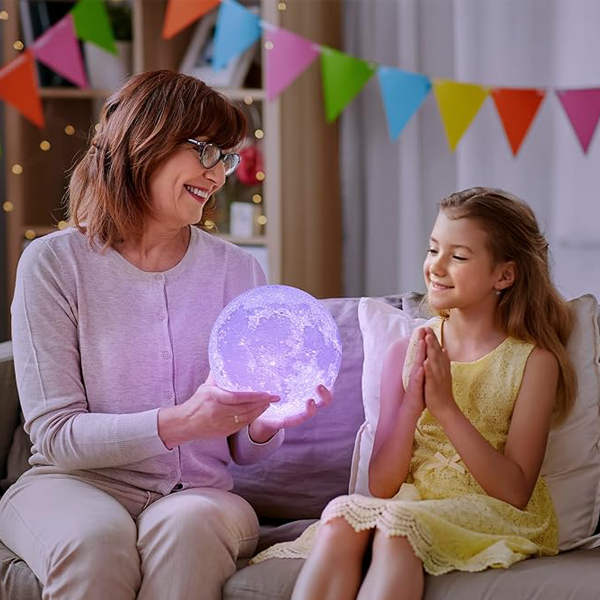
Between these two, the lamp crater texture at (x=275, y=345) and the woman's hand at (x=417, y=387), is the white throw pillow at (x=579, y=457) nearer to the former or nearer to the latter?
the woman's hand at (x=417, y=387)

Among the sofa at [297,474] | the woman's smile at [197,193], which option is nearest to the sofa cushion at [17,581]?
the sofa at [297,474]

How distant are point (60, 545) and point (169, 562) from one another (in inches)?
7.1

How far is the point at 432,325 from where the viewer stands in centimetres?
215

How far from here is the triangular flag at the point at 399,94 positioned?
11.3 feet

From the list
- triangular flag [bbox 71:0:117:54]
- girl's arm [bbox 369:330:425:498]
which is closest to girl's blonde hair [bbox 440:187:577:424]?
girl's arm [bbox 369:330:425:498]

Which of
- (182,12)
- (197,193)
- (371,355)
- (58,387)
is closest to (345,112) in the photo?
(182,12)

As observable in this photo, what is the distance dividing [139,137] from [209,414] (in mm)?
532

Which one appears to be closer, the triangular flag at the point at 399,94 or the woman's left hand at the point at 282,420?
the woman's left hand at the point at 282,420

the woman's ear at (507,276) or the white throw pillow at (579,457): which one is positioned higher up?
the woman's ear at (507,276)

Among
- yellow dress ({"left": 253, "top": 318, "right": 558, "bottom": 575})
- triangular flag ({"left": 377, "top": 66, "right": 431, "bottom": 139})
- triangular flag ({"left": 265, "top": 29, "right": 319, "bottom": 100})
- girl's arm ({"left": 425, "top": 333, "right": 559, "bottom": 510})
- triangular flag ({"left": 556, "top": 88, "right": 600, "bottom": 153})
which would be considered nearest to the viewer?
yellow dress ({"left": 253, "top": 318, "right": 558, "bottom": 575})

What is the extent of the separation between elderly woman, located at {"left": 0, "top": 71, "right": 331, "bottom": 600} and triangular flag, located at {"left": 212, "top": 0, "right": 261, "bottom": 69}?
5.15 ft

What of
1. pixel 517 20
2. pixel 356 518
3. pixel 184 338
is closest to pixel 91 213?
pixel 184 338

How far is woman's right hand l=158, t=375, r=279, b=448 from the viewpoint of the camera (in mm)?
1740

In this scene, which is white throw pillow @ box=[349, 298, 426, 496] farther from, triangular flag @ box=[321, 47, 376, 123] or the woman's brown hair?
triangular flag @ box=[321, 47, 376, 123]
